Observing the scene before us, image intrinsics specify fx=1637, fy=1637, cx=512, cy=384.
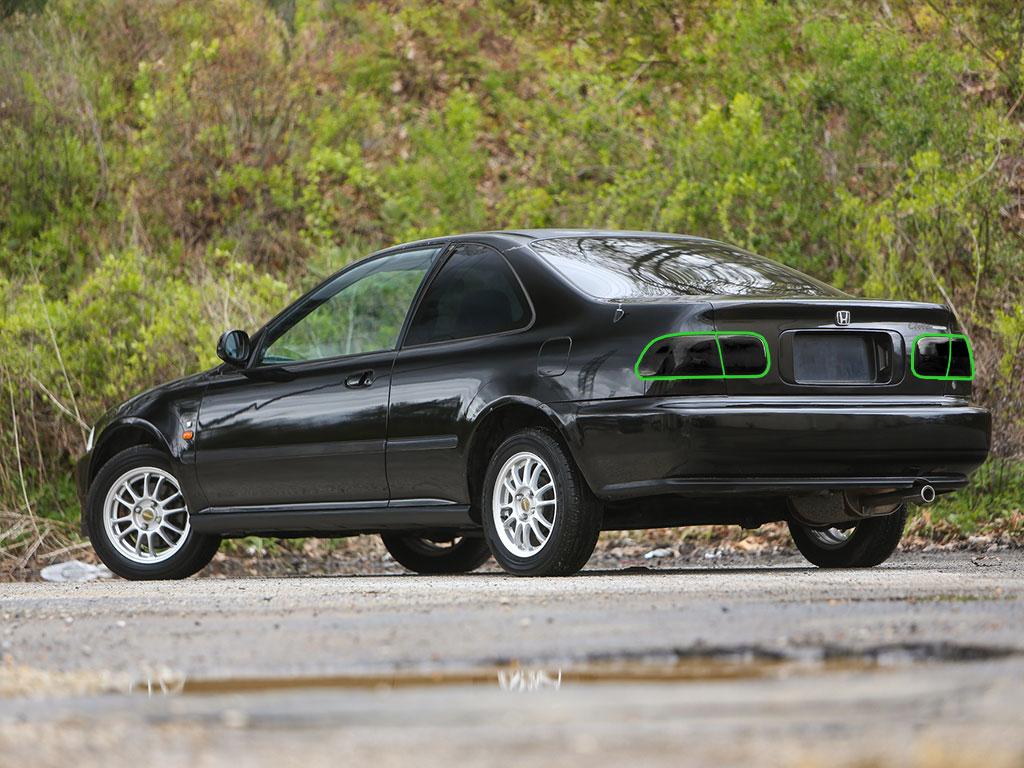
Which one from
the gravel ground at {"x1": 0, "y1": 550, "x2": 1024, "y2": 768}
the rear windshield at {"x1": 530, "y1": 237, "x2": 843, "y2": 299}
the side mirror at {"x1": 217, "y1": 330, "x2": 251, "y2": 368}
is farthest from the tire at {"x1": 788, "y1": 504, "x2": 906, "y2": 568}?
the side mirror at {"x1": 217, "y1": 330, "x2": 251, "y2": 368}

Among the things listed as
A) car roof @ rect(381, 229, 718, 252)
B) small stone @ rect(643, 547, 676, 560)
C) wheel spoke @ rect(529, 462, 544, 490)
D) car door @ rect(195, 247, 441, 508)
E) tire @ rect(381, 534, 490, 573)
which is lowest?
small stone @ rect(643, 547, 676, 560)

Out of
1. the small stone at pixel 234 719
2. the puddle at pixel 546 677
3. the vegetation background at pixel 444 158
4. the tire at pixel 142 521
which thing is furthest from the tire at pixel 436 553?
the small stone at pixel 234 719

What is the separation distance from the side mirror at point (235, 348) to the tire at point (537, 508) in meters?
1.74

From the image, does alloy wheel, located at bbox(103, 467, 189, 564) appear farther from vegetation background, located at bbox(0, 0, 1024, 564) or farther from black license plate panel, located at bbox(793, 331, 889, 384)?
black license plate panel, located at bbox(793, 331, 889, 384)

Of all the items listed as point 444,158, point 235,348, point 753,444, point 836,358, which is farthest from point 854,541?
point 444,158

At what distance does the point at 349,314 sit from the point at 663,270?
6.05 feet

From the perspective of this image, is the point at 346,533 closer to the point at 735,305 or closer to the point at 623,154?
the point at 735,305

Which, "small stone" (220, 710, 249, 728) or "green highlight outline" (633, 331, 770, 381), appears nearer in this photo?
"small stone" (220, 710, 249, 728)

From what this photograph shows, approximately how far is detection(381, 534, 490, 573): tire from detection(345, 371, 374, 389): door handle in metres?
1.41

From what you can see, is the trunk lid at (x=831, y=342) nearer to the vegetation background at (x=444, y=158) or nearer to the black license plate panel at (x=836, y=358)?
the black license plate panel at (x=836, y=358)

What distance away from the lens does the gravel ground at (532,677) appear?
2.70 meters

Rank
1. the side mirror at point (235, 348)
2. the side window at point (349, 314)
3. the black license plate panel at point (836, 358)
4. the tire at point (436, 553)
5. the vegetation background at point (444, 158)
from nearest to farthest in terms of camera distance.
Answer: the black license plate panel at point (836, 358), the side window at point (349, 314), the side mirror at point (235, 348), the tire at point (436, 553), the vegetation background at point (444, 158)

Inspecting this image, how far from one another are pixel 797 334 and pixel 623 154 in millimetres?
8987

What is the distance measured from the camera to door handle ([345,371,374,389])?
7.77 metres
